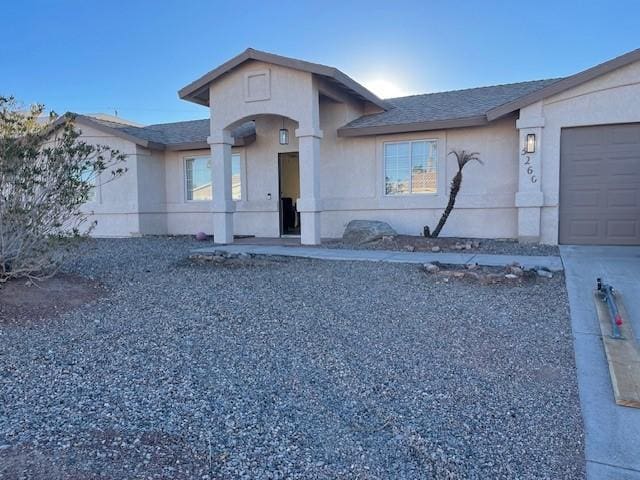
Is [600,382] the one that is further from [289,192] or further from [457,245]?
[289,192]

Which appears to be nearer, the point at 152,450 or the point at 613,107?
the point at 152,450

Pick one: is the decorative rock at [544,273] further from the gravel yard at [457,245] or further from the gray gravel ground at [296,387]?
the gravel yard at [457,245]

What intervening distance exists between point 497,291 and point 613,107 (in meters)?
5.78

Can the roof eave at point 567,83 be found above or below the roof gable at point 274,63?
below

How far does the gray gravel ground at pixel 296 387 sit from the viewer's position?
2555 millimetres

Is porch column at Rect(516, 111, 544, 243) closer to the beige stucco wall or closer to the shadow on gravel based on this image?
the shadow on gravel

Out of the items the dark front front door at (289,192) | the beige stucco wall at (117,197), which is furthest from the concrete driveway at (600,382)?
the beige stucco wall at (117,197)

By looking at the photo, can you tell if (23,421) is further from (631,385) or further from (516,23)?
(516,23)

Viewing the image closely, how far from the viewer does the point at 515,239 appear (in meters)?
10.9

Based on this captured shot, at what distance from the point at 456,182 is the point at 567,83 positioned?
2.88m

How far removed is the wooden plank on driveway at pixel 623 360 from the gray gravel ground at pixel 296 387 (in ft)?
1.05

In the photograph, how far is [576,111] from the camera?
31.9 feet

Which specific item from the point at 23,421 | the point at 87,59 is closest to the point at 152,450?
the point at 23,421

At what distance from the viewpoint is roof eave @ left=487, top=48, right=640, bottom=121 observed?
910cm
